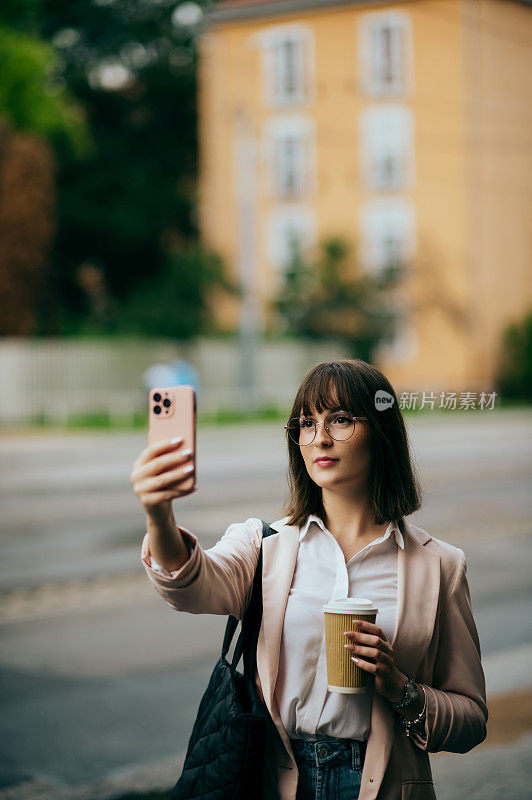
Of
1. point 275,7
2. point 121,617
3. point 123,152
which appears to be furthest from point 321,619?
point 123,152

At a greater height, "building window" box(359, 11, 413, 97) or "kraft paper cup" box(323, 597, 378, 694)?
"building window" box(359, 11, 413, 97)

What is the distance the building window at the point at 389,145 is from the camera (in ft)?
21.0

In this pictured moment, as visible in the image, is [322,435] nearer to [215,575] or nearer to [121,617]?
[215,575]

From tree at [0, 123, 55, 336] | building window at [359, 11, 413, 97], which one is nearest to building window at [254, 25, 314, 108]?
building window at [359, 11, 413, 97]

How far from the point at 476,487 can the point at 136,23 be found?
95.8 ft

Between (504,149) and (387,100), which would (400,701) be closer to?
(504,149)

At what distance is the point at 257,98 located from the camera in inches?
852

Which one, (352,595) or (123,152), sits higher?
(123,152)

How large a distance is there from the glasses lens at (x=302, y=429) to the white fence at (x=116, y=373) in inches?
822

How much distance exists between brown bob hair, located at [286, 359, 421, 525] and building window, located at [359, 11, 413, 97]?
7.69ft

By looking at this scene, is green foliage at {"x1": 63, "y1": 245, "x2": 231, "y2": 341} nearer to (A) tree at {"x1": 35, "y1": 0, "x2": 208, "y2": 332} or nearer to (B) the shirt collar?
(A) tree at {"x1": 35, "y1": 0, "x2": 208, "y2": 332}

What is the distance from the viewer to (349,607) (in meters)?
1.97

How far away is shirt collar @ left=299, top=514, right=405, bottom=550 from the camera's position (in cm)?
218

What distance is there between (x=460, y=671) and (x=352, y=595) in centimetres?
28
